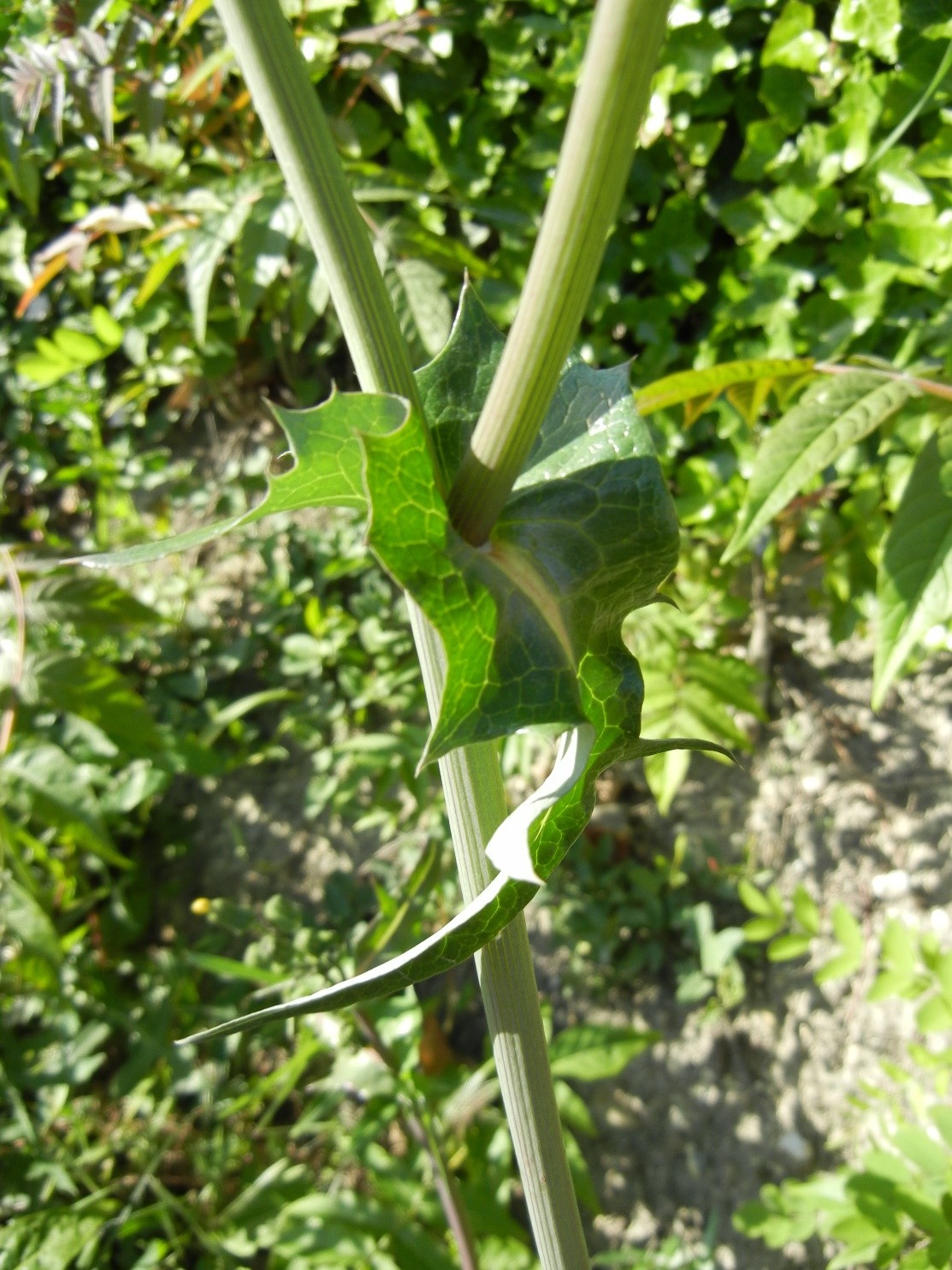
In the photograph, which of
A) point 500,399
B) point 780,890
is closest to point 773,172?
point 780,890

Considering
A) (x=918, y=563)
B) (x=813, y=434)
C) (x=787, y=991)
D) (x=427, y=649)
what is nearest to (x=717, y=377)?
(x=813, y=434)

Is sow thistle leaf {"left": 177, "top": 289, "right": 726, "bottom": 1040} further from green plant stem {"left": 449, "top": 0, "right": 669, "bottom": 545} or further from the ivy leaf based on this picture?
the ivy leaf

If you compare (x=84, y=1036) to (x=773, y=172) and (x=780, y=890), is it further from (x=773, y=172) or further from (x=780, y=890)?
(x=773, y=172)

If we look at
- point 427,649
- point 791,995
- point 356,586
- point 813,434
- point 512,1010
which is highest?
point 356,586

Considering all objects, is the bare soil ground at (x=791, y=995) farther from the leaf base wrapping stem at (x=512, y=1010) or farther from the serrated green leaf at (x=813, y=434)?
the leaf base wrapping stem at (x=512, y=1010)

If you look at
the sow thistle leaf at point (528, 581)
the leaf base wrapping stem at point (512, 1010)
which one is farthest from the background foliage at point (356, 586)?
the sow thistle leaf at point (528, 581)

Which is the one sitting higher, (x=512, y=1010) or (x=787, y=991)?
(x=512, y=1010)

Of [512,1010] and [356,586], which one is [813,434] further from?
[356,586]

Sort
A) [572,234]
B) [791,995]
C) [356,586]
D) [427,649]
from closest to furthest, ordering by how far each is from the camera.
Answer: [572,234] < [427,649] < [791,995] < [356,586]
